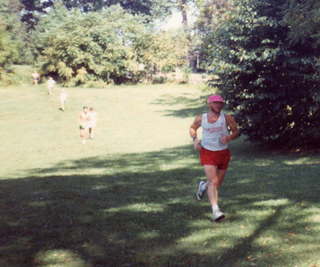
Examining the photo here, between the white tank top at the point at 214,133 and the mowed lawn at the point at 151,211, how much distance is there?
3.69 feet

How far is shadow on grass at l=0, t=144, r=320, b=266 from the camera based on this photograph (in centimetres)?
565

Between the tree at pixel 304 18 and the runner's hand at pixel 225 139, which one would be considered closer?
the runner's hand at pixel 225 139

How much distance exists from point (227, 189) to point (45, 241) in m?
4.96

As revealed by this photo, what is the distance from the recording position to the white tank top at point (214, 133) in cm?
708

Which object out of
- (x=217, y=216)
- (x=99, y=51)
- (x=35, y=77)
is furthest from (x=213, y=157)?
(x=35, y=77)

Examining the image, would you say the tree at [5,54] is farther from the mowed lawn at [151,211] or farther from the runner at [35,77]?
the mowed lawn at [151,211]

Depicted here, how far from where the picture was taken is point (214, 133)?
23.2 ft

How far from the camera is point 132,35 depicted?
182 feet

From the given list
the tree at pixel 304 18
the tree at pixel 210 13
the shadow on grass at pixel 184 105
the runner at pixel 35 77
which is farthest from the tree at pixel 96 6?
the tree at pixel 304 18

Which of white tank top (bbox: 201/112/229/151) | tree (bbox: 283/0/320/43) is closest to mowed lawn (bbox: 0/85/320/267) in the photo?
white tank top (bbox: 201/112/229/151)

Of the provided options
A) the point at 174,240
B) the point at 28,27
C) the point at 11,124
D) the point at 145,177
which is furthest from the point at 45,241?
the point at 28,27

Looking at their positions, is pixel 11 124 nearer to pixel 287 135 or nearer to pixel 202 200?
pixel 287 135

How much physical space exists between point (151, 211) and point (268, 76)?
36.4ft

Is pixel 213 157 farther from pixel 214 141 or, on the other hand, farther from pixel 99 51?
pixel 99 51
